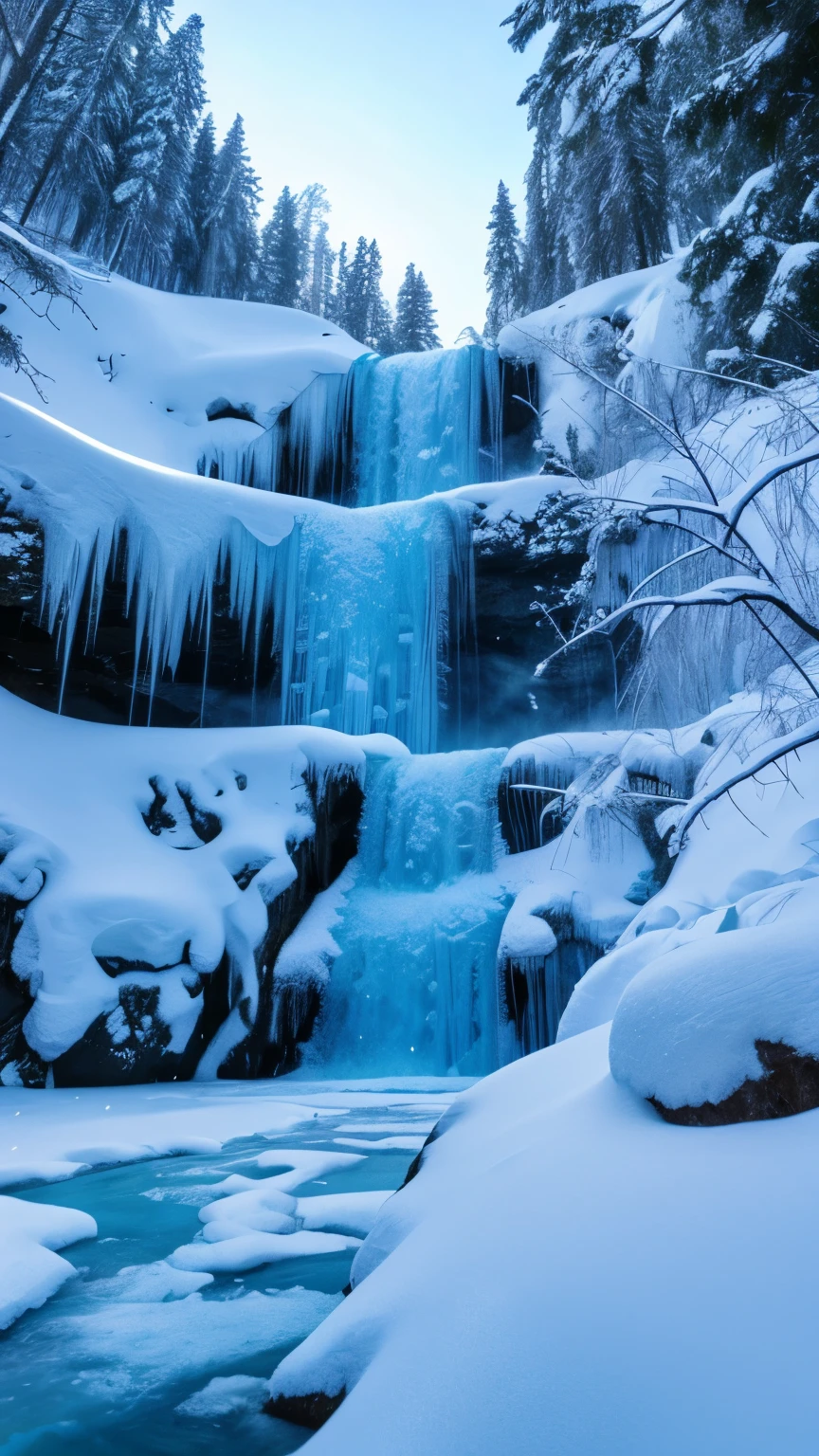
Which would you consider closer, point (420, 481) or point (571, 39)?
point (571, 39)

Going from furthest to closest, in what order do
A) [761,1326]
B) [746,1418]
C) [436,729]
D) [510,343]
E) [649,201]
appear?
[649,201]
[510,343]
[436,729]
[761,1326]
[746,1418]

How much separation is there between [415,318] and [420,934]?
2893 cm

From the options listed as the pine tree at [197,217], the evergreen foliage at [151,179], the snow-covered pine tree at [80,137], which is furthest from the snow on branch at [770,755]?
the pine tree at [197,217]

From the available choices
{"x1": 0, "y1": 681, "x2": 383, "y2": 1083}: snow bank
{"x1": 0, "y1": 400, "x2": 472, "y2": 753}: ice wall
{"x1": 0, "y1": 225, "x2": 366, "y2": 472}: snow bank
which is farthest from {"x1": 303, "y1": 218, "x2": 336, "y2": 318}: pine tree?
{"x1": 0, "y1": 681, "x2": 383, "y2": 1083}: snow bank

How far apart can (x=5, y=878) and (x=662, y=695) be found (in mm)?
5867

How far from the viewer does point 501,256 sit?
3334cm

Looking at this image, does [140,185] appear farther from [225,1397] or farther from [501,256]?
[225,1397]

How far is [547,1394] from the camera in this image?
4.00ft

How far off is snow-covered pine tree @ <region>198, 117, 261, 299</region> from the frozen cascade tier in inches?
701

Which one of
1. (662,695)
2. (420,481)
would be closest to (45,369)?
(420,481)

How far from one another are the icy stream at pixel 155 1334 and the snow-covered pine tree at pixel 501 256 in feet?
112

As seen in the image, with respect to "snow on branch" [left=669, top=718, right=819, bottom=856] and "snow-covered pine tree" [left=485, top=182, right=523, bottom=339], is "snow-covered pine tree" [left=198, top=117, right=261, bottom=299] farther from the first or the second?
"snow on branch" [left=669, top=718, right=819, bottom=856]

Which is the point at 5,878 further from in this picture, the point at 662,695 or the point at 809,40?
the point at 809,40

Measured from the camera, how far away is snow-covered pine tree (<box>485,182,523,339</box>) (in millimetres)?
33031
